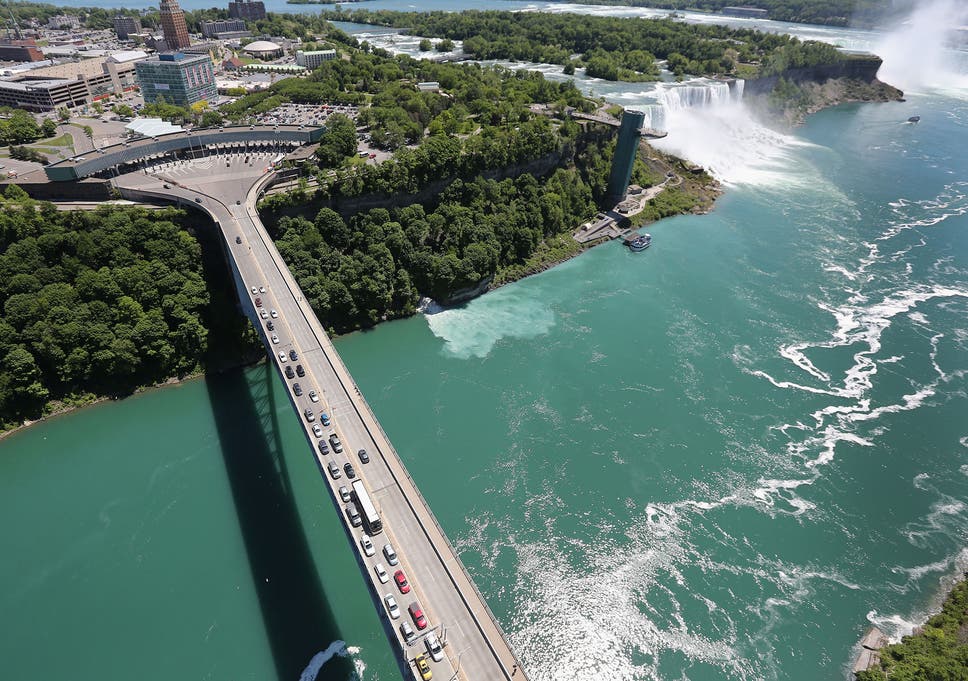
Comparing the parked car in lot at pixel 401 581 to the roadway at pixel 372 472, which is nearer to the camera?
the roadway at pixel 372 472

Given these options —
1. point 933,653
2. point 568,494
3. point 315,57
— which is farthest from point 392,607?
point 315,57

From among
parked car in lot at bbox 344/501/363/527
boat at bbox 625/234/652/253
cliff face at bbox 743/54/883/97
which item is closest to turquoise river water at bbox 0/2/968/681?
parked car in lot at bbox 344/501/363/527

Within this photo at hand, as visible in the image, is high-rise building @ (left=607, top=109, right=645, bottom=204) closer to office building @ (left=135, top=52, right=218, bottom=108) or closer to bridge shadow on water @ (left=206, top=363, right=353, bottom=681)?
bridge shadow on water @ (left=206, top=363, right=353, bottom=681)

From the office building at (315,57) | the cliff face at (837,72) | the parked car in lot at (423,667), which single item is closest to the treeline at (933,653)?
the parked car in lot at (423,667)

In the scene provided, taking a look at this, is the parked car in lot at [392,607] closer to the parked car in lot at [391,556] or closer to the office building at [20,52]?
the parked car in lot at [391,556]

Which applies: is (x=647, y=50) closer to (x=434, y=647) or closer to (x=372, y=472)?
(x=372, y=472)

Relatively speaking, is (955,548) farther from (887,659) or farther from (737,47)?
(737,47)
